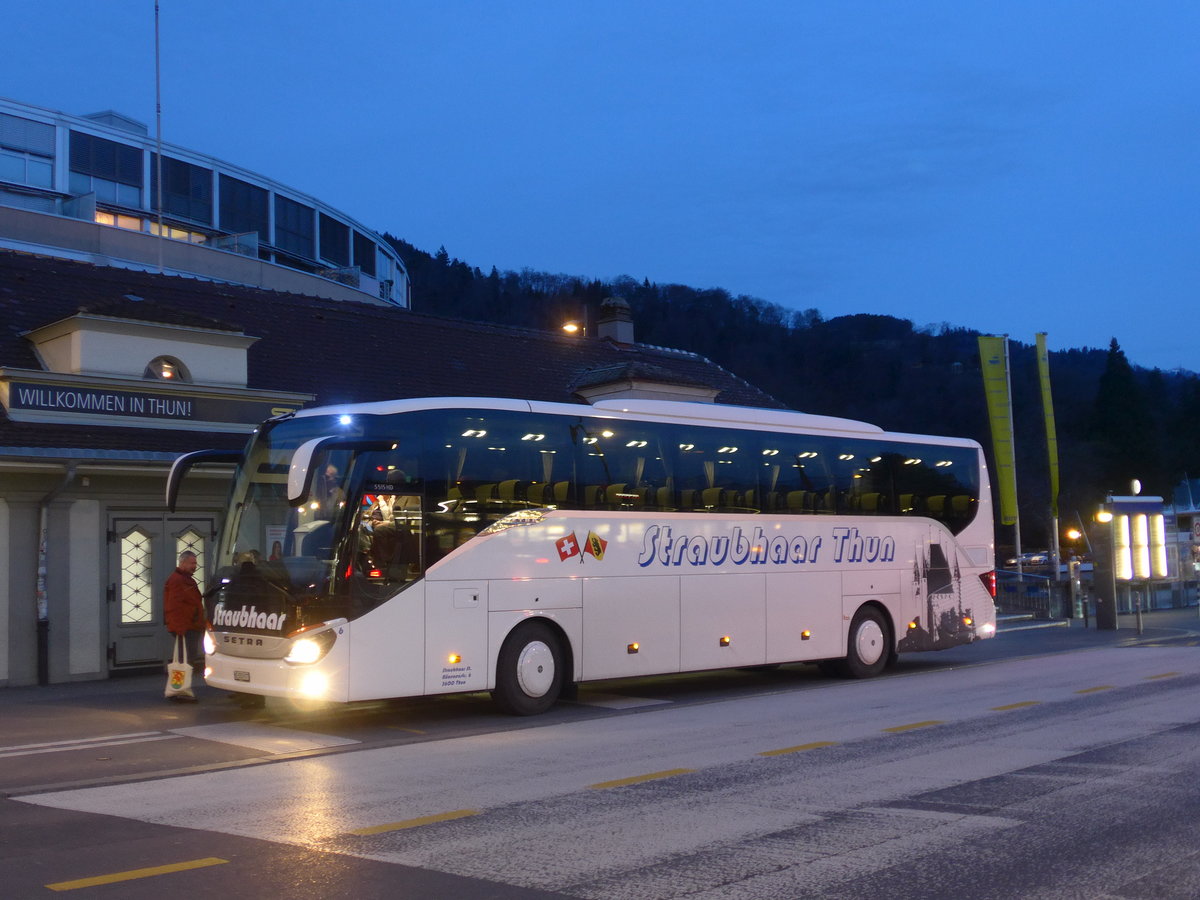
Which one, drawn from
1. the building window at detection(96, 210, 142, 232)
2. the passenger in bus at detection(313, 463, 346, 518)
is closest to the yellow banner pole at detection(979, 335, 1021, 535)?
the passenger in bus at detection(313, 463, 346, 518)

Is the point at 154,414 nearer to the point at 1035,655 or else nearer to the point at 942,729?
the point at 942,729

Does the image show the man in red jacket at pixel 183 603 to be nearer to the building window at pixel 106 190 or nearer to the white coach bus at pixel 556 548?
the white coach bus at pixel 556 548

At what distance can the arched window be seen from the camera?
19.3 m

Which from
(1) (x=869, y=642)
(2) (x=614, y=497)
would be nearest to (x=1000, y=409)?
(1) (x=869, y=642)

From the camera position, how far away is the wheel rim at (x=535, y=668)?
45.7ft

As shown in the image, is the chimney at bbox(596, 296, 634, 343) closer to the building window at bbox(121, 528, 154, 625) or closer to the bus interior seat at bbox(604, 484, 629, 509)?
the building window at bbox(121, 528, 154, 625)

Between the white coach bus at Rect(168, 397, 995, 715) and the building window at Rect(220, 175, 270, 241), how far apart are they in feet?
145

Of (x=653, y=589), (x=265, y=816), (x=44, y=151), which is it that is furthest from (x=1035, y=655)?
(x=44, y=151)

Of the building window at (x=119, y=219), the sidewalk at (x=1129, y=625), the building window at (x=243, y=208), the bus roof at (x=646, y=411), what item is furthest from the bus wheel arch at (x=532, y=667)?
the building window at (x=243, y=208)

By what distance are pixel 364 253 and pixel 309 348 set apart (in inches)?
1794

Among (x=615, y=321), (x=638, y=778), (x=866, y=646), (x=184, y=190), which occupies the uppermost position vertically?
(x=184, y=190)

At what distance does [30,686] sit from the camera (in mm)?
16797

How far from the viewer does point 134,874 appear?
6695mm

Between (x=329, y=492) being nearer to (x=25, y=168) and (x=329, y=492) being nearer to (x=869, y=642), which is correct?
(x=869, y=642)
